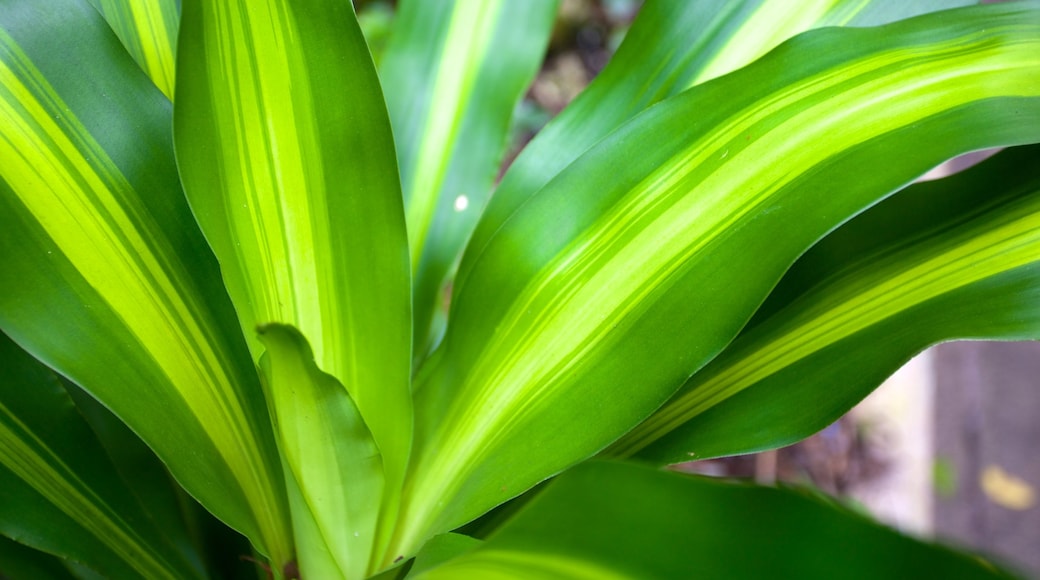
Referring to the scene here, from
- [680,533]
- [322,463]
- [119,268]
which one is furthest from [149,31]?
[680,533]

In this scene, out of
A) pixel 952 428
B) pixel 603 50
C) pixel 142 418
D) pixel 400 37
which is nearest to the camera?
pixel 142 418

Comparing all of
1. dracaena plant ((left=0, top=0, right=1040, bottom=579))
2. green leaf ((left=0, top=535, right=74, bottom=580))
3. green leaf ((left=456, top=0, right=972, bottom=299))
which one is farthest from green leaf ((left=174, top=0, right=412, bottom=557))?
green leaf ((left=0, top=535, right=74, bottom=580))

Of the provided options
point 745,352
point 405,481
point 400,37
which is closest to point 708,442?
point 745,352

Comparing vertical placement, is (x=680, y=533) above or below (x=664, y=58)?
below

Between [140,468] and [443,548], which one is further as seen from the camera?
[140,468]

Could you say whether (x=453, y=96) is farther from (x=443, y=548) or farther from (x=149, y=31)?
(x=443, y=548)

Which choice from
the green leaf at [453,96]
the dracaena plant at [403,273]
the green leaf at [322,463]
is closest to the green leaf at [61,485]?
the dracaena plant at [403,273]

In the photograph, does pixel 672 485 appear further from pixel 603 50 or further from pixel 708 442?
pixel 603 50

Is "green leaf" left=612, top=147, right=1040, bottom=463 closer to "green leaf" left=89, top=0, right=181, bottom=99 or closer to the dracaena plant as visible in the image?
the dracaena plant
